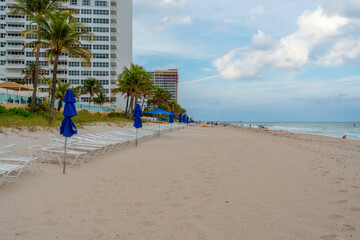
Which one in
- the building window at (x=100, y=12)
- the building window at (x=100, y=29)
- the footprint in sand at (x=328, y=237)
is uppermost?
the building window at (x=100, y=12)

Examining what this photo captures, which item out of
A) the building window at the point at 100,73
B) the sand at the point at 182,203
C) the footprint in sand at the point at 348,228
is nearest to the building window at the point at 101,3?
the building window at the point at 100,73

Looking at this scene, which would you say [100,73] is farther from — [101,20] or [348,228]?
[348,228]

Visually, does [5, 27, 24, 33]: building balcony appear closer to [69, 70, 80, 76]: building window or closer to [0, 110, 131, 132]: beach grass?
[69, 70, 80, 76]: building window

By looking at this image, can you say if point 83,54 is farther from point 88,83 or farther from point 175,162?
point 88,83

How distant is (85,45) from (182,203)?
64110 mm

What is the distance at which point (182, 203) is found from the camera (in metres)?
4.21

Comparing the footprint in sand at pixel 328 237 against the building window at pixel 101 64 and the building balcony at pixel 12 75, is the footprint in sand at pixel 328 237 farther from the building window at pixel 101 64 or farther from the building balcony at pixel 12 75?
the building balcony at pixel 12 75

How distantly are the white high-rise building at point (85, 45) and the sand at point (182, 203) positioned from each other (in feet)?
185

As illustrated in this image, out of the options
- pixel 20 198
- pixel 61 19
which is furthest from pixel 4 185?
pixel 61 19

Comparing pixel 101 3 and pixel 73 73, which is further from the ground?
pixel 101 3

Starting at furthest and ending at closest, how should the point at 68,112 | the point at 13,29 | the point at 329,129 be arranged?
the point at 329,129, the point at 13,29, the point at 68,112

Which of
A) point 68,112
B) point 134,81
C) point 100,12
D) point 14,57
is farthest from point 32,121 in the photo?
point 100,12

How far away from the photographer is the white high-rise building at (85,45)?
58125mm

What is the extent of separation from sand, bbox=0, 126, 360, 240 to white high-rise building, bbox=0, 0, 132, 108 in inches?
2221
